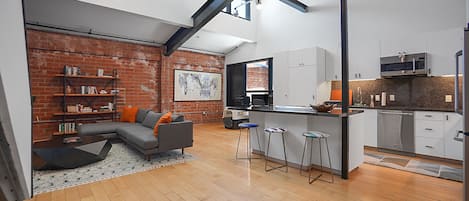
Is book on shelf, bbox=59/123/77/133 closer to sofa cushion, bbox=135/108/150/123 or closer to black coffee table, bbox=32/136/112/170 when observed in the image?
sofa cushion, bbox=135/108/150/123

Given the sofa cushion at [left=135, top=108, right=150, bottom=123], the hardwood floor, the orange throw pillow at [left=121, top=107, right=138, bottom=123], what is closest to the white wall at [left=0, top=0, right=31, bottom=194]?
the hardwood floor

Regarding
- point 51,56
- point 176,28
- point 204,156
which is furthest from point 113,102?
point 204,156

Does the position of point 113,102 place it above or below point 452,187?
above

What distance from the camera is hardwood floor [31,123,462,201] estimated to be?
97.1 inches

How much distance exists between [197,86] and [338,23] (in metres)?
4.73

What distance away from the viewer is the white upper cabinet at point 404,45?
4.07 m

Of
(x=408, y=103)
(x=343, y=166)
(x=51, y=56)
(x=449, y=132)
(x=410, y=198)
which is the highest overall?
(x=51, y=56)

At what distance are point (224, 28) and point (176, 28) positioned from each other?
54.4 inches

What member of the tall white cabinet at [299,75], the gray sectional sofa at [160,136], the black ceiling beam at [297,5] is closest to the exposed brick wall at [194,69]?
the gray sectional sofa at [160,136]

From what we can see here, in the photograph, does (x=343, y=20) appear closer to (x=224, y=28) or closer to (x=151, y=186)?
(x=151, y=186)

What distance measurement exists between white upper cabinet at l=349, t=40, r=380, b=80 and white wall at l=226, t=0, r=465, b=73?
2 centimetres

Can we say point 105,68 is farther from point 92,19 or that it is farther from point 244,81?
point 244,81

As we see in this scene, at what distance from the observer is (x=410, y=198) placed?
2.43 m

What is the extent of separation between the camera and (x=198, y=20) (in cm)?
516
